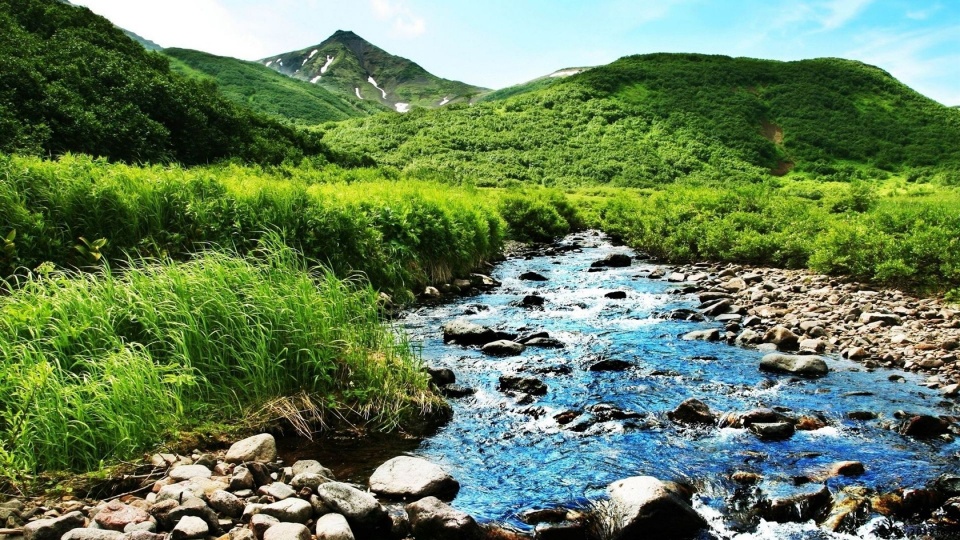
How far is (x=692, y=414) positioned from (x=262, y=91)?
6449 inches

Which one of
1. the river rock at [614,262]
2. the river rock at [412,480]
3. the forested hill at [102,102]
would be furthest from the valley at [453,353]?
the river rock at [614,262]

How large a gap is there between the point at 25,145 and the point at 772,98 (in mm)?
109087

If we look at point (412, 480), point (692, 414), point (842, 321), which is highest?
point (842, 321)

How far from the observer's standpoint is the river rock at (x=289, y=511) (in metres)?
4.61

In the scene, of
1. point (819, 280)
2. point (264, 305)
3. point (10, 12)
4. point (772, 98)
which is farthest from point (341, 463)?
point (772, 98)

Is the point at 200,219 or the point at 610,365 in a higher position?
the point at 200,219

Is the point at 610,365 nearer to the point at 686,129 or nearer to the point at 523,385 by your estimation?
the point at 523,385

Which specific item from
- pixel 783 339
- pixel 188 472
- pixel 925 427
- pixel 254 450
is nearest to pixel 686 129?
pixel 783 339

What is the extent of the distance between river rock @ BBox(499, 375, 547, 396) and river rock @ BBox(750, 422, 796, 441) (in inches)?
110

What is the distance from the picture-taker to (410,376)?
7.50 metres

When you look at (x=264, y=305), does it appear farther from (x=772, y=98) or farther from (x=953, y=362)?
(x=772, y=98)

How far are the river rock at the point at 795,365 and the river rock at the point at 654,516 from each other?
4.94 metres

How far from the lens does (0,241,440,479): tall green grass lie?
17.0ft

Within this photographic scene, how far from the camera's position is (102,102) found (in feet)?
83.4
